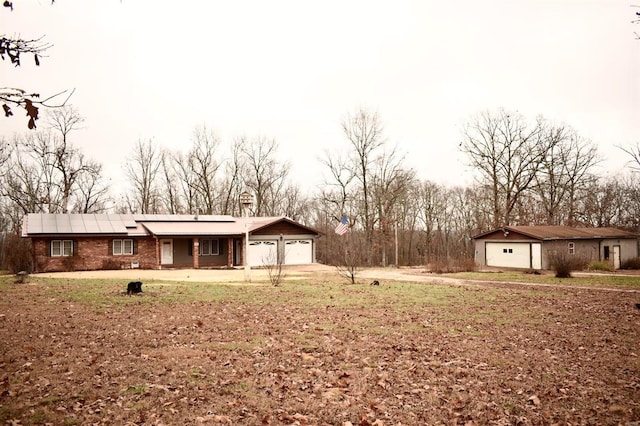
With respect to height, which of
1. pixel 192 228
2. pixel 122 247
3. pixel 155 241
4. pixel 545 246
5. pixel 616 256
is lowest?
pixel 616 256

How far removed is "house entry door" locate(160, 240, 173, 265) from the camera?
3266 centimetres

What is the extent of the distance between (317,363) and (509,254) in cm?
2942

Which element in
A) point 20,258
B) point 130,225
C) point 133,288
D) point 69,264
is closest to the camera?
point 133,288

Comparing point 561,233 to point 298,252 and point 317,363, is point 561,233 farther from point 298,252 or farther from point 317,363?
point 317,363

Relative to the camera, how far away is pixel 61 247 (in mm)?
29391

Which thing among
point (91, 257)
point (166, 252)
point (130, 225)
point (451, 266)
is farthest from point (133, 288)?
point (451, 266)

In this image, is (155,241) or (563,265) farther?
(155,241)

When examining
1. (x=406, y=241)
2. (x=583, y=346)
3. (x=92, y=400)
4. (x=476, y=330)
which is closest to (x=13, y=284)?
(x=92, y=400)

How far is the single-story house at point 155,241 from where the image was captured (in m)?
29.2

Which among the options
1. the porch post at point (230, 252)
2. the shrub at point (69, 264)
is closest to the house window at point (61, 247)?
the shrub at point (69, 264)

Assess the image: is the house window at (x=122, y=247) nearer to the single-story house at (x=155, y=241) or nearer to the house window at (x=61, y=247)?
the single-story house at (x=155, y=241)

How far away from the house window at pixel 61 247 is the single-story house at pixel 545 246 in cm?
2951

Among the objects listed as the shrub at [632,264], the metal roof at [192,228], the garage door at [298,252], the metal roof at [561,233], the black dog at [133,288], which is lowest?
the shrub at [632,264]

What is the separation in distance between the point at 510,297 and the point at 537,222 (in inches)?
1290
